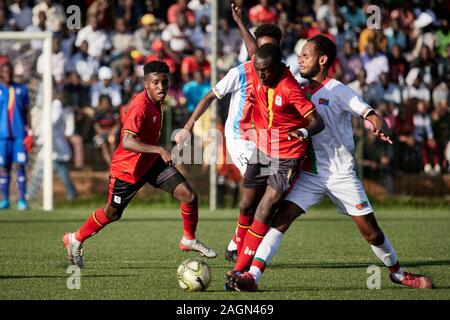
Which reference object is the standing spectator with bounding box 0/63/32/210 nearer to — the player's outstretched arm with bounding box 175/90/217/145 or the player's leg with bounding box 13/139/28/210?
the player's leg with bounding box 13/139/28/210

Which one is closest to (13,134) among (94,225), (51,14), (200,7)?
(51,14)

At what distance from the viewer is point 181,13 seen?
20859mm

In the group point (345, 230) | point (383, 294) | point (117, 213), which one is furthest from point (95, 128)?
point (383, 294)

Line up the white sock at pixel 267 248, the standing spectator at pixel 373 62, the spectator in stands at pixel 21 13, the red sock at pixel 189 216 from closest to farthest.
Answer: the white sock at pixel 267 248
the red sock at pixel 189 216
the standing spectator at pixel 373 62
the spectator in stands at pixel 21 13

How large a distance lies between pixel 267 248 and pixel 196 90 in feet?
37.1

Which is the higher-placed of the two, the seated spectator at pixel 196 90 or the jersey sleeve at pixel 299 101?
the jersey sleeve at pixel 299 101

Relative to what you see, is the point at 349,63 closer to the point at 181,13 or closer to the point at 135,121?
the point at 181,13

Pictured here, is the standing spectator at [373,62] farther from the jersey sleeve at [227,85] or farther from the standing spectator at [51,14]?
the jersey sleeve at [227,85]

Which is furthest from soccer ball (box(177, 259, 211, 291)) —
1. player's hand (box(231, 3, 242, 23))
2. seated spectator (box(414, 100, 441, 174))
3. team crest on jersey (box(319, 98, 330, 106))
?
→ seated spectator (box(414, 100, 441, 174))

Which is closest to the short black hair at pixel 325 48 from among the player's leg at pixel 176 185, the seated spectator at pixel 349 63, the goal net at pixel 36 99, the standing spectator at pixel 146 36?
the player's leg at pixel 176 185

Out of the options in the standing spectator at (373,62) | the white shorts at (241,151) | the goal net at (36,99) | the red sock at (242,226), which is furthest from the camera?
the standing spectator at (373,62)

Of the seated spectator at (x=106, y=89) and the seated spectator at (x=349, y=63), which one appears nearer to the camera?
the seated spectator at (x=106, y=89)

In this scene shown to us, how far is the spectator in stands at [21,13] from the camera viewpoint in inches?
843

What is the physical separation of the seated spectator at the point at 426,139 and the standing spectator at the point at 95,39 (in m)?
6.56
